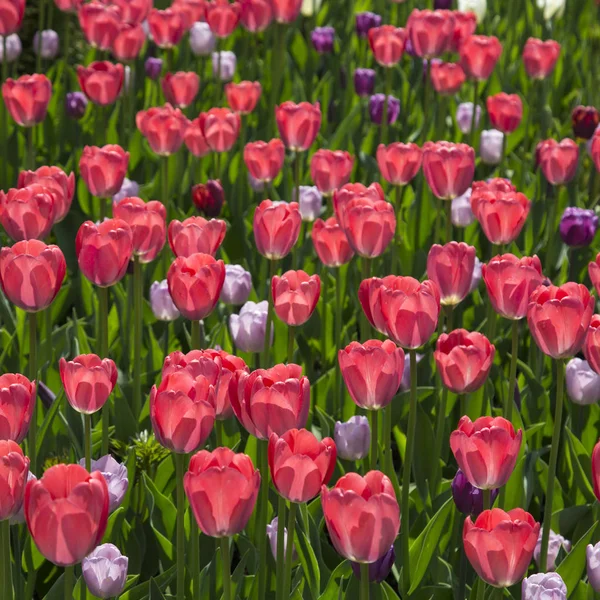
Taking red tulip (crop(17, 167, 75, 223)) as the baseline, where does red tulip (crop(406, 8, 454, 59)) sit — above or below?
above

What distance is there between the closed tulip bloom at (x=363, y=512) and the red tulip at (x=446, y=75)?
268cm

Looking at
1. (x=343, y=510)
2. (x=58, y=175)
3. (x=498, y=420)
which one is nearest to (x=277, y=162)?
(x=58, y=175)

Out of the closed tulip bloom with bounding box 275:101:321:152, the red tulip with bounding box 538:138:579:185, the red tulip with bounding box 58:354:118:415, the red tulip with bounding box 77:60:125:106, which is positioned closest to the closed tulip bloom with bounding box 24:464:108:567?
the red tulip with bounding box 58:354:118:415

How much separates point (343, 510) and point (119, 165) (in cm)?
166

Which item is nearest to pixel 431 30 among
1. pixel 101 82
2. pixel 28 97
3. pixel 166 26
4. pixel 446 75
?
pixel 446 75

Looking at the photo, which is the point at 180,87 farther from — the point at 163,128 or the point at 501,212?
the point at 501,212

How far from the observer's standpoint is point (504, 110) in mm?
3637

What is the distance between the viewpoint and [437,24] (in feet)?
12.6

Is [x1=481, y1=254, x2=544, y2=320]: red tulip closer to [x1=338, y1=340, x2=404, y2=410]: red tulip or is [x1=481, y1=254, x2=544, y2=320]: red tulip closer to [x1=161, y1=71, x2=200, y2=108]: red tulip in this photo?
[x1=338, y1=340, x2=404, y2=410]: red tulip

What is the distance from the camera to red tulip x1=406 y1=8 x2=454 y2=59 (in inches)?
152

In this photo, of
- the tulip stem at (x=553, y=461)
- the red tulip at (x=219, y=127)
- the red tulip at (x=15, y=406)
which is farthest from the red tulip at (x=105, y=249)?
the red tulip at (x=219, y=127)

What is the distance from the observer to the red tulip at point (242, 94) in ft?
12.4

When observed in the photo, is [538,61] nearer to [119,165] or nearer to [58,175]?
[119,165]

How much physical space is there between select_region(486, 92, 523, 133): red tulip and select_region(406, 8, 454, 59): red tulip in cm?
37
